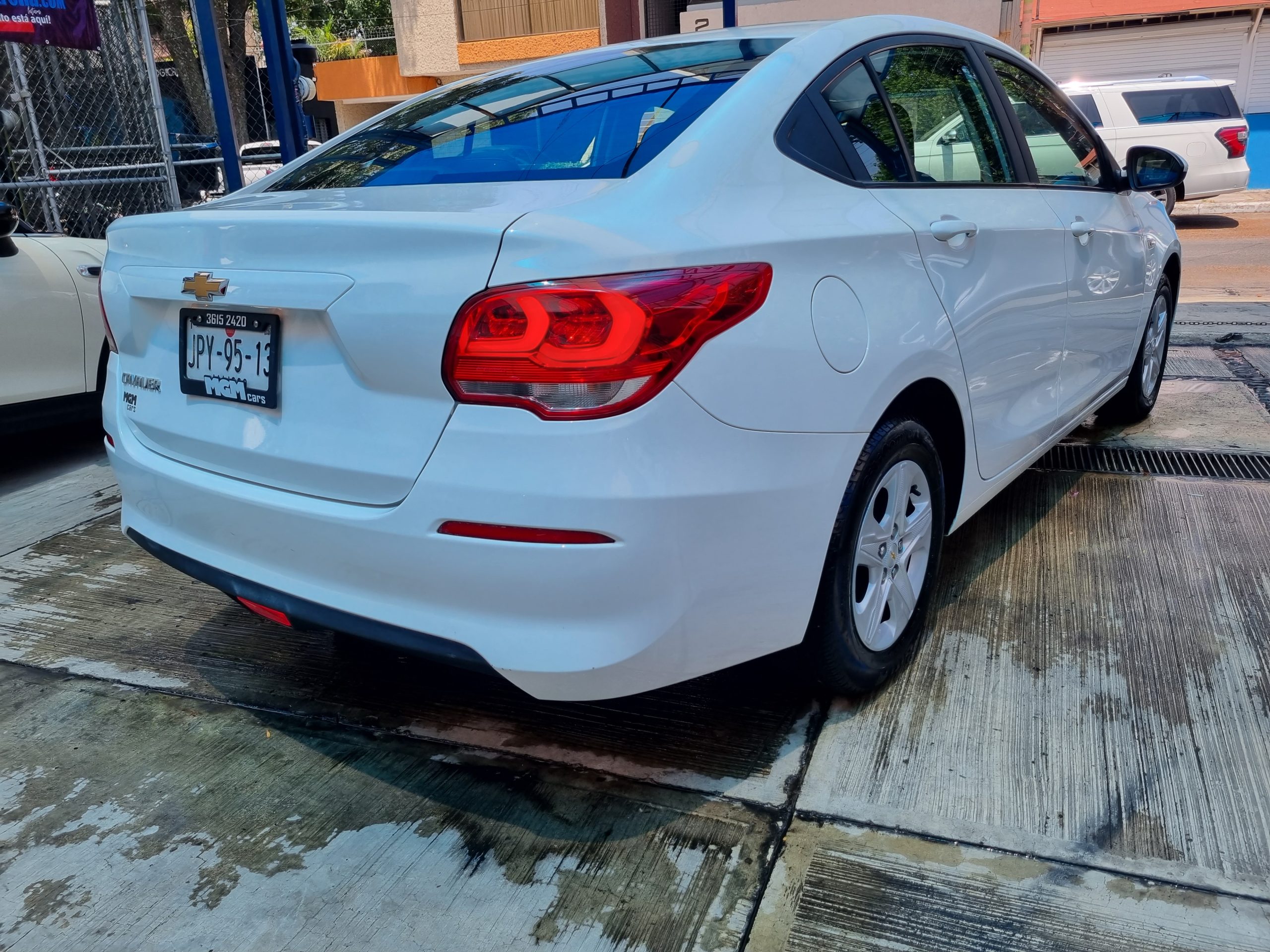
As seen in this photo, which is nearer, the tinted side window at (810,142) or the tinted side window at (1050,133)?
the tinted side window at (810,142)

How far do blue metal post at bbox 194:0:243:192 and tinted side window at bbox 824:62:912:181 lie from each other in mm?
3966

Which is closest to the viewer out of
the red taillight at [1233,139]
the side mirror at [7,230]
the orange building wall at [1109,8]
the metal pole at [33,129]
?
the side mirror at [7,230]

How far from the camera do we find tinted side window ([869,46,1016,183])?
2.77m

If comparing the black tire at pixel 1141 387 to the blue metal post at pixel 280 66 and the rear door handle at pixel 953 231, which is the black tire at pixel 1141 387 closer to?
the rear door handle at pixel 953 231

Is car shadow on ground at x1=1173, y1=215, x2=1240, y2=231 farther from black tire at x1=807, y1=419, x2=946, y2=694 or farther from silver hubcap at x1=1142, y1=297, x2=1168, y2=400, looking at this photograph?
black tire at x1=807, y1=419, x2=946, y2=694

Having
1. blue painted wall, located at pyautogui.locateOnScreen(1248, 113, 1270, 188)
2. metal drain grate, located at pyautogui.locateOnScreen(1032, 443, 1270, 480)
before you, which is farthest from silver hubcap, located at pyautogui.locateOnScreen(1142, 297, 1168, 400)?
blue painted wall, located at pyautogui.locateOnScreen(1248, 113, 1270, 188)

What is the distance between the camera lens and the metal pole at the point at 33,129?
6.91 metres

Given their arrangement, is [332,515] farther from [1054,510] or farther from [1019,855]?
[1054,510]

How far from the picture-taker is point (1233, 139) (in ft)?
44.1

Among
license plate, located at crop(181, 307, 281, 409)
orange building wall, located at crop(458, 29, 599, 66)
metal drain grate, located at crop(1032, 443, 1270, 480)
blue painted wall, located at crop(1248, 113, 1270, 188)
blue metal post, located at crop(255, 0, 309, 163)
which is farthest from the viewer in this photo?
A: orange building wall, located at crop(458, 29, 599, 66)

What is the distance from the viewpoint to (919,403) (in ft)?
8.53

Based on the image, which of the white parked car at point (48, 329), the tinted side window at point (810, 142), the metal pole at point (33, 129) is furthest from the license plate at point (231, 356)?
the metal pole at point (33, 129)

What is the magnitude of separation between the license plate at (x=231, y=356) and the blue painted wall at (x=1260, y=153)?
834 inches

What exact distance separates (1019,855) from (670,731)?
851 millimetres
